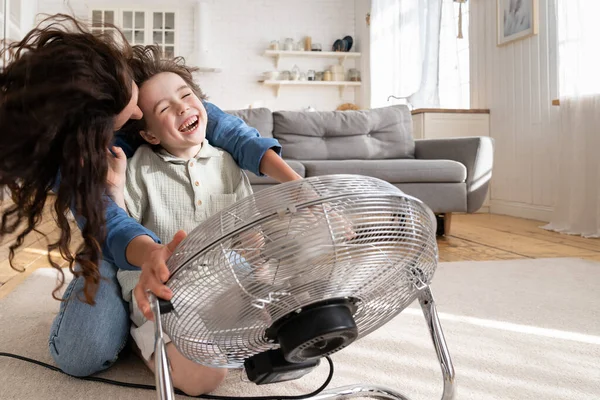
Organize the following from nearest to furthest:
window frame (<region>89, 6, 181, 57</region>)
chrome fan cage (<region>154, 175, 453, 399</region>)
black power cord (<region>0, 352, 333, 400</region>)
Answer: chrome fan cage (<region>154, 175, 453, 399</region>), black power cord (<region>0, 352, 333, 400</region>), window frame (<region>89, 6, 181, 57</region>)

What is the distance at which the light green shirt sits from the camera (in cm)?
96

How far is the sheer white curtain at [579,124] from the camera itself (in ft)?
9.46

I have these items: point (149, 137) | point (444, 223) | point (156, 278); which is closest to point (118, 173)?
point (149, 137)

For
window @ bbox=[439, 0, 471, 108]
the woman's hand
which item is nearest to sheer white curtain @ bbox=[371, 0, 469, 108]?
window @ bbox=[439, 0, 471, 108]

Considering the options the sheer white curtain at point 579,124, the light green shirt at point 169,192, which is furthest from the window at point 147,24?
the light green shirt at point 169,192

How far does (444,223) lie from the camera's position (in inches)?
117

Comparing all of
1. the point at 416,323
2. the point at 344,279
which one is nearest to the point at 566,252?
the point at 416,323

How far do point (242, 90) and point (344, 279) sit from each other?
6.08 meters

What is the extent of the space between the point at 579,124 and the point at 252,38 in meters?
4.27

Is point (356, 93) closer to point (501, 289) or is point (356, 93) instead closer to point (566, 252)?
point (566, 252)

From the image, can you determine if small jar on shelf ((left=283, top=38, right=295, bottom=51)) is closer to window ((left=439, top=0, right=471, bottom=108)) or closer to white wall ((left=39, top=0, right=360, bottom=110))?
white wall ((left=39, top=0, right=360, bottom=110))

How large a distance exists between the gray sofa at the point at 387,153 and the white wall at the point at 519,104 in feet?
2.58

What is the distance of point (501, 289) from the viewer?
5.64ft

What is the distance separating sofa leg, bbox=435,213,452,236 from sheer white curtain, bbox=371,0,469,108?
1.77 m
